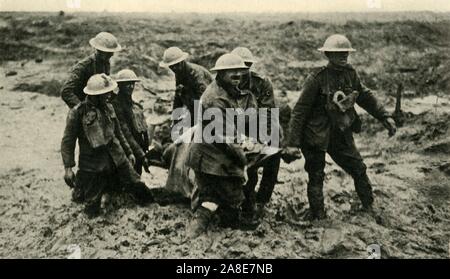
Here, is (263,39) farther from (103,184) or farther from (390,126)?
(103,184)

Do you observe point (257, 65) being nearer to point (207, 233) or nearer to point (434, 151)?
point (434, 151)

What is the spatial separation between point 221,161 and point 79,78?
2.22m

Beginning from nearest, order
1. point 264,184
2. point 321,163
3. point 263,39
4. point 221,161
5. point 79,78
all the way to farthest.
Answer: point 221,161 → point 321,163 → point 264,184 → point 79,78 → point 263,39

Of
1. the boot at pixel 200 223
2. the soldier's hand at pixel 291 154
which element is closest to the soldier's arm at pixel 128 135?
the boot at pixel 200 223

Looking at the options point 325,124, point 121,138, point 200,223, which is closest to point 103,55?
point 121,138

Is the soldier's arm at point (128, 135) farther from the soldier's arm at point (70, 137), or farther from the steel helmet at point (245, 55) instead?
the steel helmet at point (245, 55)

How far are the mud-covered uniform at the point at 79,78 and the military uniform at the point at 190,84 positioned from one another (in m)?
0.99

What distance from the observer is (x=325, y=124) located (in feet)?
18.7

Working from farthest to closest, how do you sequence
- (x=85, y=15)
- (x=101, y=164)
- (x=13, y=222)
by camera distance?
Answer: 1. (x=85, y=15)
2. (x=13, y=222)
3. (x=101, y=164)

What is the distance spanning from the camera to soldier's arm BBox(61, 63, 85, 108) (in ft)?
19.7

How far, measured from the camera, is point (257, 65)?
12.1 metres

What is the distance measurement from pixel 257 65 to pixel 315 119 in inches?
257

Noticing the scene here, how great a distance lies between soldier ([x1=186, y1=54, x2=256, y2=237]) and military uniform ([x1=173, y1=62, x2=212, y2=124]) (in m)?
1.14

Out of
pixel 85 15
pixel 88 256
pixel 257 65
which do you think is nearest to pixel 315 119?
pixel 88 256
